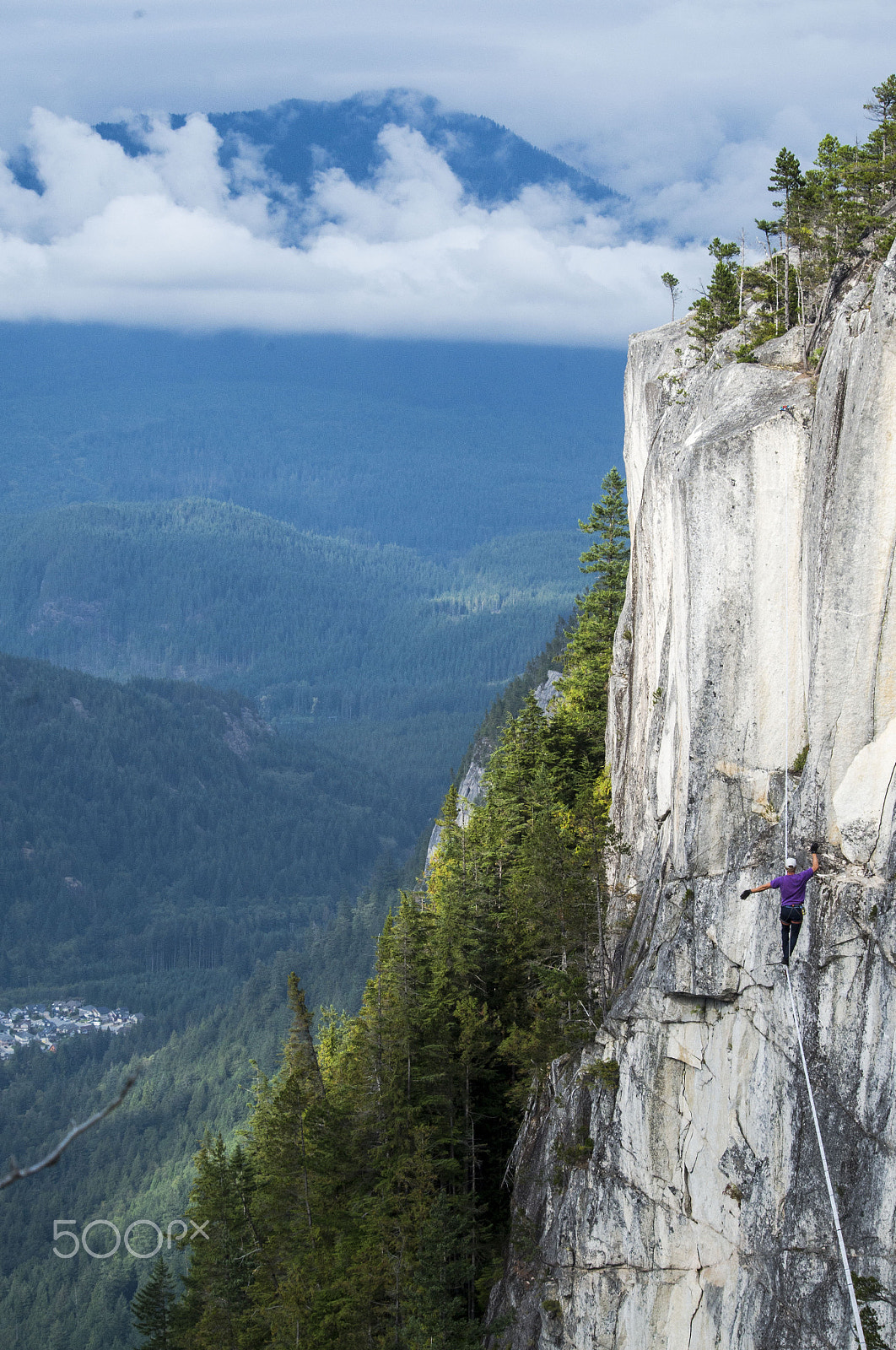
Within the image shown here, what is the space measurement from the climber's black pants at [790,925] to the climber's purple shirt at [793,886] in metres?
0.12

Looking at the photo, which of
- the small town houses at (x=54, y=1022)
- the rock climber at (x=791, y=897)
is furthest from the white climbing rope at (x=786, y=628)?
the small town houses at (x=54, y=1022)

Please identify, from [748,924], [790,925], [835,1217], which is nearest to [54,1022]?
[748,924]

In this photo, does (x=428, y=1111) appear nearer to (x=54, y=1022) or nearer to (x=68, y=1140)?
(x=68, y=1140)

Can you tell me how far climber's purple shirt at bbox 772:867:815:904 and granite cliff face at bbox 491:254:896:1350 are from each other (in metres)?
1.25

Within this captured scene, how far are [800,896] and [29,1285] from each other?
79.7m

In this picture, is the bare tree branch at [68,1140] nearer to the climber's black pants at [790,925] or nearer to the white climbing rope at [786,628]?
the climber's black pants at [790,925]

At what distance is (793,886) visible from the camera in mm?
20688

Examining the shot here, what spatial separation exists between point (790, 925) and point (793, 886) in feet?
3.21

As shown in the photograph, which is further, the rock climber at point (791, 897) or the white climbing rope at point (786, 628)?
the white climbing rope at point (786, 628)

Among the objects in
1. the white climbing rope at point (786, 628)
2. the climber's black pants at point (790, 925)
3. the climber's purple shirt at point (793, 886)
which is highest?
the white climbing rope at point (786, 628)

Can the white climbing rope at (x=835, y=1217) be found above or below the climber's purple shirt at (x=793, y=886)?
below

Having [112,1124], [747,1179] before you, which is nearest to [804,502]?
[747,1179]

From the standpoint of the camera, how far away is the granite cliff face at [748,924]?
21.1 meters

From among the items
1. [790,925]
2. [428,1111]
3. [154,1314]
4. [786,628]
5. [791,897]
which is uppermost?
[786,628]
